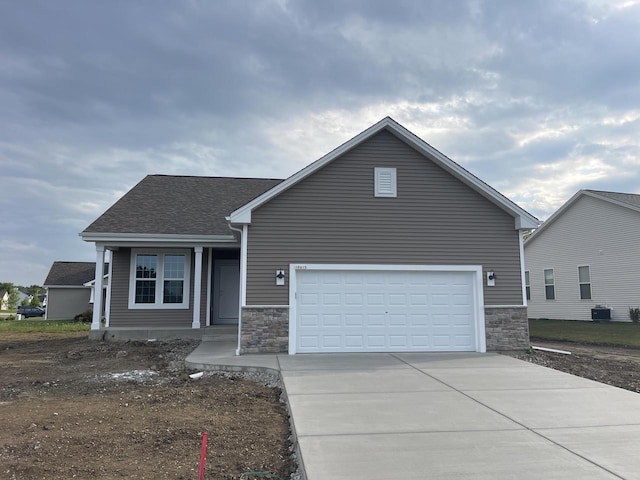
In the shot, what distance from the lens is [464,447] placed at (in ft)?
14.8

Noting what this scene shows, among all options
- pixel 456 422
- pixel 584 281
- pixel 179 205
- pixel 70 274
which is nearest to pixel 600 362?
pixel 456 422

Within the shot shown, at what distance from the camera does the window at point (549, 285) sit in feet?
78.9

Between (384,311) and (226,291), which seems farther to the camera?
(226,291)

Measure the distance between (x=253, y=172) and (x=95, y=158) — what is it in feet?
27.7

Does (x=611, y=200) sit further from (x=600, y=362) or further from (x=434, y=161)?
(x=434, y=161)

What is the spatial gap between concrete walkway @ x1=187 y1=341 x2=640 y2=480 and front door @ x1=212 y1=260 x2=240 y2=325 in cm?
610

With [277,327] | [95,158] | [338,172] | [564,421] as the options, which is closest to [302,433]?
[564,421]

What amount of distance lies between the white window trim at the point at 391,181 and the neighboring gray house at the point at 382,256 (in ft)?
0.08

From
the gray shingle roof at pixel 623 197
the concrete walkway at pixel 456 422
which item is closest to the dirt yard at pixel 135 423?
the concrete walkway at pixel 456 422

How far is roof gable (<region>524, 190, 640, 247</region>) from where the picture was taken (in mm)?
19794

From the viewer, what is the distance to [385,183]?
1134cm

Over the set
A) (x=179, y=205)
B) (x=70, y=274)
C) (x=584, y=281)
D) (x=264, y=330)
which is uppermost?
(x=179, y=205)

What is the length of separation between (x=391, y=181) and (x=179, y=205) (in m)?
8.34

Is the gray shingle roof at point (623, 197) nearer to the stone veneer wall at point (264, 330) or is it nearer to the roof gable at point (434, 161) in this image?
the roof gable at point (434, 161)
